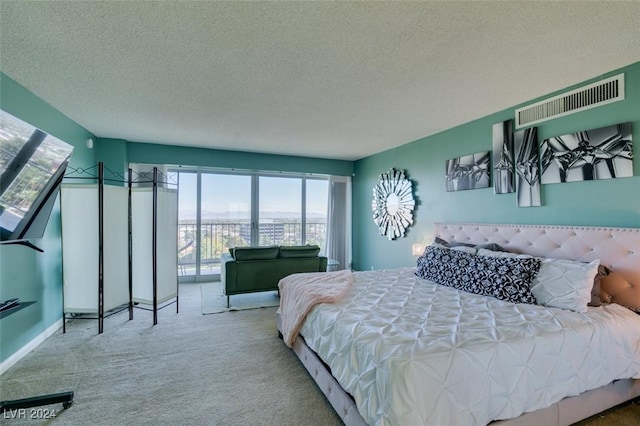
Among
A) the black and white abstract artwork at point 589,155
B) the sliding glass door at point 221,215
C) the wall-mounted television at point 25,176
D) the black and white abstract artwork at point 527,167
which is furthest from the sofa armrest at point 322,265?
the wall-mounted television at point 25,176

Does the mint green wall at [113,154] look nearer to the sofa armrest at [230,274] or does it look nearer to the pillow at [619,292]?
the sofa armrest at [230,274]

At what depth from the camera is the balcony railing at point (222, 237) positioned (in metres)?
5.90

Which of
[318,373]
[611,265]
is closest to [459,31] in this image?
[611,265]

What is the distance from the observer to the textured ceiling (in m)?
1.75

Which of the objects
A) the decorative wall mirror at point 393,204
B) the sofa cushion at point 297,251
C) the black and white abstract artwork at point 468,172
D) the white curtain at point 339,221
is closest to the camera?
the black and white abstract artwork at point 468,172

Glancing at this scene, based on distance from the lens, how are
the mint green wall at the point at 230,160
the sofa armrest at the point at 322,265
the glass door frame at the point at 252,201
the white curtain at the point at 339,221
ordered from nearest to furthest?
the sofa armrest at the point at 322,265 → the mint green wall at the point at 230,160 → the glass door frame at the point at 252,201 → the white curtain at the point at 339,221

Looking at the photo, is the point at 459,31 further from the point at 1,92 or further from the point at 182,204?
the point at 182,204

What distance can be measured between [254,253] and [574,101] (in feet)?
12.9

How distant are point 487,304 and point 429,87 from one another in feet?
6.60

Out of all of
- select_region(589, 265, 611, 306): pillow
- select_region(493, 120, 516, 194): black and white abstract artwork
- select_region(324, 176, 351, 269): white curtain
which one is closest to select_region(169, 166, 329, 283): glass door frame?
select_region(324, 176, 351, 269): white curtain

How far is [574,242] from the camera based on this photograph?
8.60 ft

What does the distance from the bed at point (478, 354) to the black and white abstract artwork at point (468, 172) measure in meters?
1.22

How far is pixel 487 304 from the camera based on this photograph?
2277mm

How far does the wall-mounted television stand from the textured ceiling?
0.68 metres
